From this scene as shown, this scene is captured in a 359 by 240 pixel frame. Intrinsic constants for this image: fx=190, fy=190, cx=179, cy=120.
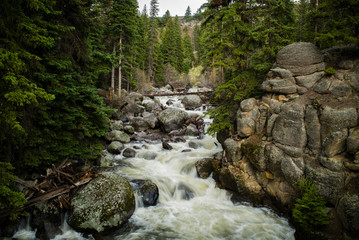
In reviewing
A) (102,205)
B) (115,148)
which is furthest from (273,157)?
(115,148)

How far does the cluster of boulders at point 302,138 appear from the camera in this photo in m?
6.46

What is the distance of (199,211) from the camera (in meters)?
8.79

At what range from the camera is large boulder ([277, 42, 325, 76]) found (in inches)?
332

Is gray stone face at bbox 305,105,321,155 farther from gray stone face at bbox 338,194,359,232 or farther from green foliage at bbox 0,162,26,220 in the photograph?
green foliage at bbox 0,162,26,220

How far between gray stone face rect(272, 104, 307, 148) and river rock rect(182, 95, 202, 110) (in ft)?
67.0

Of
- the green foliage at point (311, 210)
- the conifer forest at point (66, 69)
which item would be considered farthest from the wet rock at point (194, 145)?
the green foliage at point (311, 210)

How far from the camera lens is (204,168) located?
1120cm

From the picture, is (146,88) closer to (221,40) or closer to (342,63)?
(221,40)

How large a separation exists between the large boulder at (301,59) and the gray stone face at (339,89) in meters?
1.05

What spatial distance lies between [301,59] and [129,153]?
468 inches

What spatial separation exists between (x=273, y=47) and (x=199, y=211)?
9.23 metres

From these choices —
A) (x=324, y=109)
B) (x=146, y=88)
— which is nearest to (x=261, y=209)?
(x=324, y=109)

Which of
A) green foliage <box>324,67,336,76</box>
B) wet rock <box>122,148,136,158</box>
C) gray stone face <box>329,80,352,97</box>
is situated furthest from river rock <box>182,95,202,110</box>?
gray stone face <box>329,80,352,97</box>

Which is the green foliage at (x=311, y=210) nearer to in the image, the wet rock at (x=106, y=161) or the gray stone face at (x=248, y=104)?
the gray stone face at (x=248, y=104)
